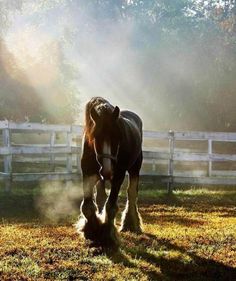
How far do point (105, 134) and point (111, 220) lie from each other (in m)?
1.29

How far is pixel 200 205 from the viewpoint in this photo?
448 inches

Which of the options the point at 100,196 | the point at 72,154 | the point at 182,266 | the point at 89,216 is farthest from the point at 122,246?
the point at 72,154

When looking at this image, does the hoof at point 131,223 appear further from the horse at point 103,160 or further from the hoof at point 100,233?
the hoof at point 100,233

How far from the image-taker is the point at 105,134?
570 cm

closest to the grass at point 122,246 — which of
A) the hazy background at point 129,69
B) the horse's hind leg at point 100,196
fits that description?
the horse's hind leg at point 100,196

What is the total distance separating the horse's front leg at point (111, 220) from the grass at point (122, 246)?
18cm

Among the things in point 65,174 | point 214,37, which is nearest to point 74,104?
point 214,37

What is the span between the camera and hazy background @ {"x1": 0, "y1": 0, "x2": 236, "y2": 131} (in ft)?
66.9

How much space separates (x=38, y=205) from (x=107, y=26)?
32.6 meters

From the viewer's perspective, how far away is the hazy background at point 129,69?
2041cm

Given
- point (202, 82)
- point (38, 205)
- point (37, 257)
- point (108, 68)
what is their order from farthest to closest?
point (108, 68) → point (202, 82) → point (38, 205) → point (37, 257)

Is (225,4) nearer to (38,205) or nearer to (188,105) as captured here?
(188,105)

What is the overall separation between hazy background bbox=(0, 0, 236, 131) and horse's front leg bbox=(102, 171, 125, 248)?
13627mm

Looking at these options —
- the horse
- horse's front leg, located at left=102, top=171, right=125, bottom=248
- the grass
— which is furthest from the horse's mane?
the grass
